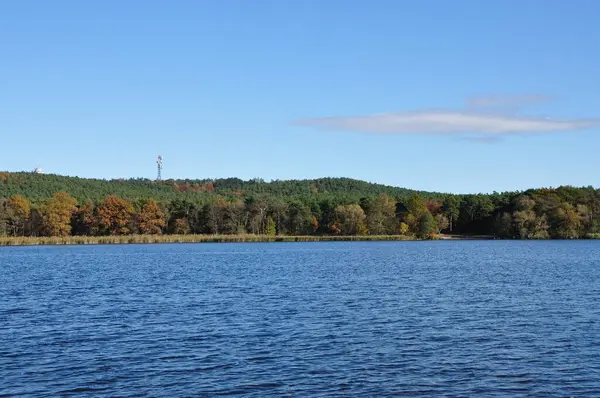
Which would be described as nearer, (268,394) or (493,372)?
(268,394)

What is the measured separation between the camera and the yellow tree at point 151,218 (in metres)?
154

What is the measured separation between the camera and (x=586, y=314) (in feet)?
106

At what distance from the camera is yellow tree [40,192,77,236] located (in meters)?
144

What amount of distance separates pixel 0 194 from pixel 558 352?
179m

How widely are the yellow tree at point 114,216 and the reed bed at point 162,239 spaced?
7568 mm

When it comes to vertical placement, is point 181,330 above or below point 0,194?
below

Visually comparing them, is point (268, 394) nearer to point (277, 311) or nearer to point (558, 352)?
point (558, 352)

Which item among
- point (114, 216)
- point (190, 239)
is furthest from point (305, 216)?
point (114, 216)

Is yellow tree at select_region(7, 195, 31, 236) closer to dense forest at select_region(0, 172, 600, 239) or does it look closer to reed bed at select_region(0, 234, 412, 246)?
dense forest at select_region(0, 172, 600, 239)

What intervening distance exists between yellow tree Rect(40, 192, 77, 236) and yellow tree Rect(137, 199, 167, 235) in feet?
49.2

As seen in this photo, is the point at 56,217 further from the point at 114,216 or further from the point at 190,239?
the point at 190,239

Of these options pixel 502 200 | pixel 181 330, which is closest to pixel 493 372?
pixel 181 330

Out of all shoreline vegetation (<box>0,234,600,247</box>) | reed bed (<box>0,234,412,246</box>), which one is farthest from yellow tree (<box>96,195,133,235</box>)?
reed bed (<box>0,234,412,246</box>)

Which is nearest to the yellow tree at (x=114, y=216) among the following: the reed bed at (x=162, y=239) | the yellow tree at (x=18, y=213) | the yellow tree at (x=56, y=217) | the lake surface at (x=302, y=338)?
the yellow tree at (x=56, y=217)
